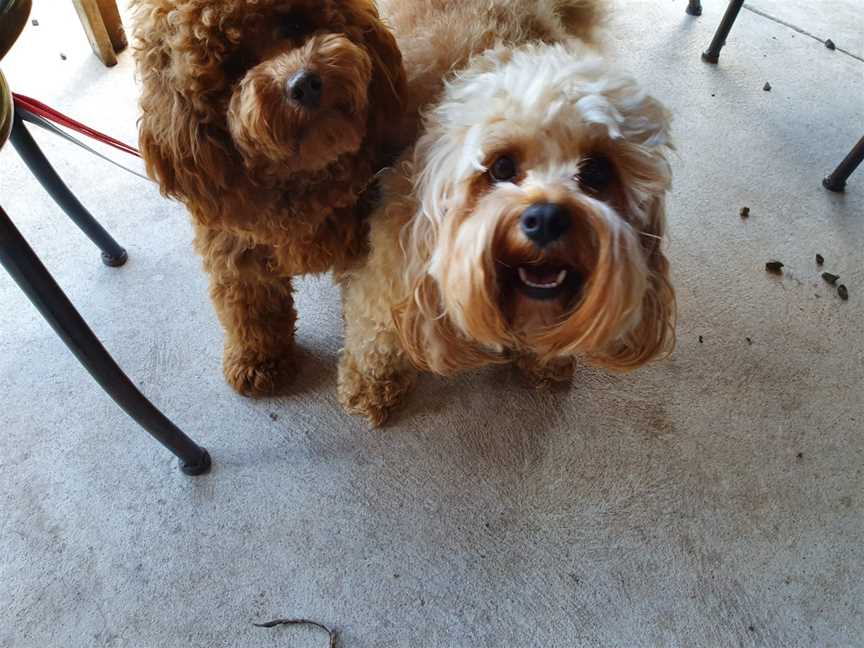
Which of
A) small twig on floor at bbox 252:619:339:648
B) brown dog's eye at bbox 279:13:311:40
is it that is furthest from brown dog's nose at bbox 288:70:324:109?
small twig on floor at bbox 252:619:339:648

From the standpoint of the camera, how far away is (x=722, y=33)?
209 cm

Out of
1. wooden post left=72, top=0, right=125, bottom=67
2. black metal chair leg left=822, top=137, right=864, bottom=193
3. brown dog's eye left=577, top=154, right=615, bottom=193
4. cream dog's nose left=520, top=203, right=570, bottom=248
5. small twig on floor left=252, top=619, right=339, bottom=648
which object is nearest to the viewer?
cream dog's nose left=520, top=203, right=570, bottom=248

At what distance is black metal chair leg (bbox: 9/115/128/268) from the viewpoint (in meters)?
1.33

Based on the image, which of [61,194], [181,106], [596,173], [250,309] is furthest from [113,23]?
[596,173]

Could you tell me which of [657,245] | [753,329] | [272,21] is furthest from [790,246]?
[272,21]

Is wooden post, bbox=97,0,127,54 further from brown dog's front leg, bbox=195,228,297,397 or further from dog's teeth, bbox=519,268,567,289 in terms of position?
dog's teeth, bbox=519,268,567,289

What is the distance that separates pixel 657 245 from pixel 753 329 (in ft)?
2.42

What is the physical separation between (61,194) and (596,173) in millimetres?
1222

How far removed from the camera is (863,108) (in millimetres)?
2084

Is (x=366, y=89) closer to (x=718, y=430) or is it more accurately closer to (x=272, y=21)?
(x=272, y=21)

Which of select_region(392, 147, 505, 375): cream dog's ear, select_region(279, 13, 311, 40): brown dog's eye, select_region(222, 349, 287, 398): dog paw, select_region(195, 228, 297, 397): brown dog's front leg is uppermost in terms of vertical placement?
select_region(279, 13, 311, 40): brown dog's eye

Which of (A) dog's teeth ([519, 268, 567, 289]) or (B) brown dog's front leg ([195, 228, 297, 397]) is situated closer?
(A) dog's teeth ([519, 268, 567, 289])

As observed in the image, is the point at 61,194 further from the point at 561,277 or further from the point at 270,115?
the point at 561,277

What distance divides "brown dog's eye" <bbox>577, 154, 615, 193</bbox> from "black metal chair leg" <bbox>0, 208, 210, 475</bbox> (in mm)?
797
